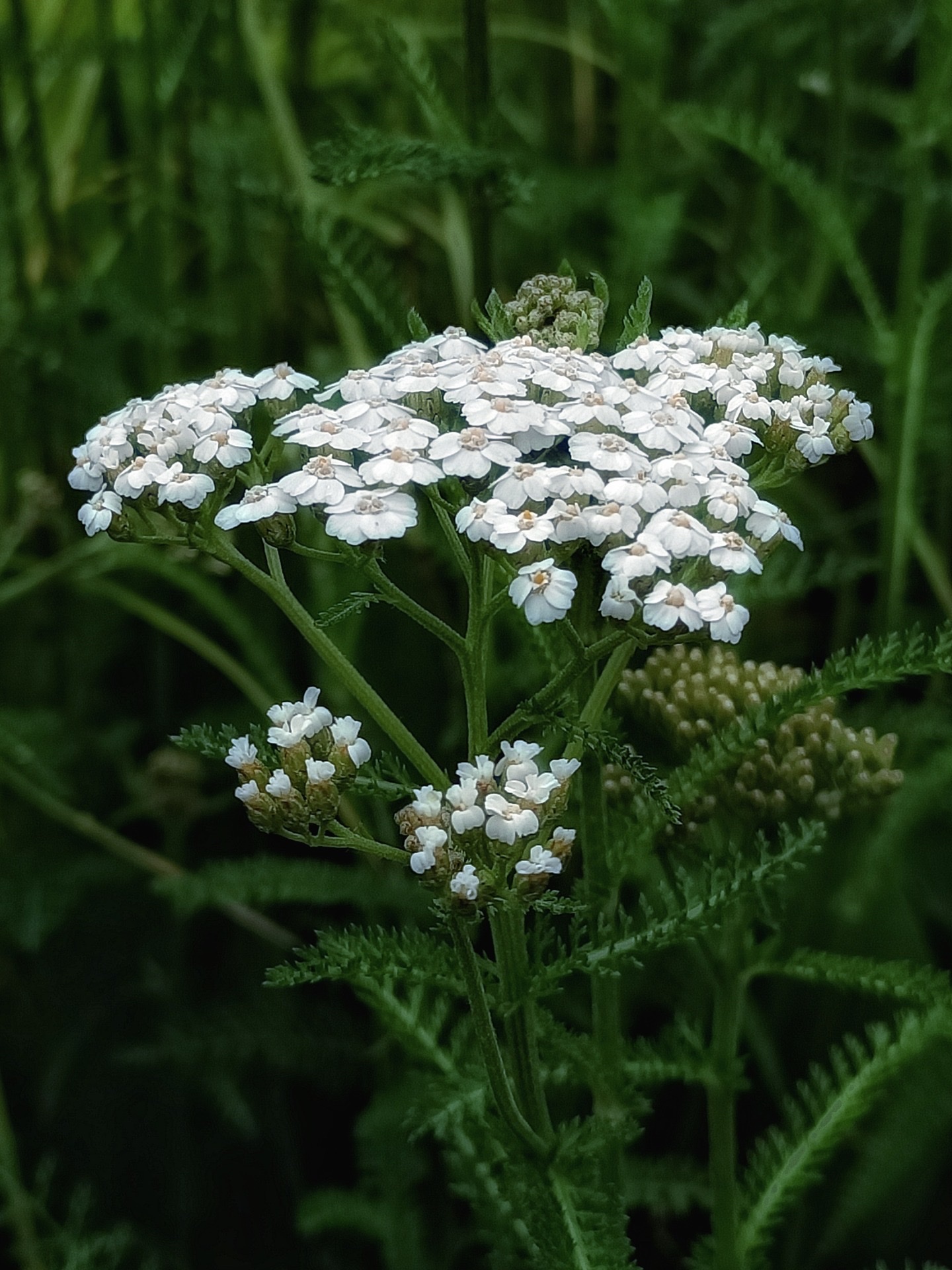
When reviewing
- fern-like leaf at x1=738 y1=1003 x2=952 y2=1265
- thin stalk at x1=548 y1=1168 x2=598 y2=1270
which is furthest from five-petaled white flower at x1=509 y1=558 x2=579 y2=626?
fern-like leaf at x1=738 y1=1003 x2=952 y2=1265

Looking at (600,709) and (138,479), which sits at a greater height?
(138,479)

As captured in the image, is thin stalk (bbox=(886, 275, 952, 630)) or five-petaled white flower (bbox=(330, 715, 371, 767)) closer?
five-petaled white flower (bbox=(330, 715, 371, 767))

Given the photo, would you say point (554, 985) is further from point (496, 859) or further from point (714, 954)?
point (714, 954)

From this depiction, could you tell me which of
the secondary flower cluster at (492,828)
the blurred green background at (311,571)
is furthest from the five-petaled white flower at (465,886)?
the blurred green background at (311,571)

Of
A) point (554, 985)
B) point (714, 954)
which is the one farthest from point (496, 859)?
point (714, 954)

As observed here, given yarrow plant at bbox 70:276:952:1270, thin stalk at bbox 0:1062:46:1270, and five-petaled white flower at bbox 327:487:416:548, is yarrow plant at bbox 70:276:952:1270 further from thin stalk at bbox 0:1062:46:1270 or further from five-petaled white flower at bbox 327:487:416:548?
thin stalk at bbox 0:1062:46:1270

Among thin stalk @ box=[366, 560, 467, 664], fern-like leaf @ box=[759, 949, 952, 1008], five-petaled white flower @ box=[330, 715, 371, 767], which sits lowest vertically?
fern-like leaf @ box=[759, 949, 952, 1008]

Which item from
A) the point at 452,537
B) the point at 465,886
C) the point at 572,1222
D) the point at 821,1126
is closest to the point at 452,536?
the point at 452,537
